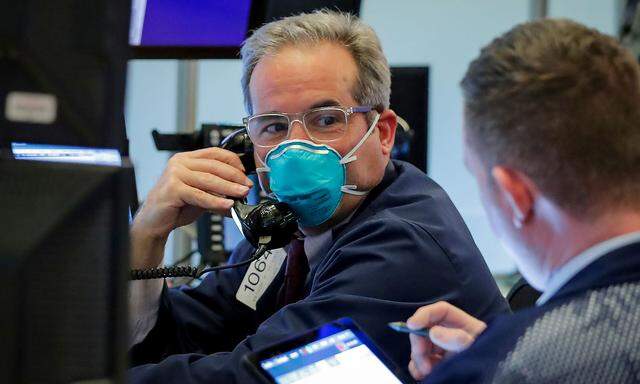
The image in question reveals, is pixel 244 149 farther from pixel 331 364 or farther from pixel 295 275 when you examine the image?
pixel 331 364

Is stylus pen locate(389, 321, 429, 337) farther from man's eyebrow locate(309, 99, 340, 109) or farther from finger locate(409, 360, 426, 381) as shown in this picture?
man's eyebrow locate(309, 99, 340, 109)

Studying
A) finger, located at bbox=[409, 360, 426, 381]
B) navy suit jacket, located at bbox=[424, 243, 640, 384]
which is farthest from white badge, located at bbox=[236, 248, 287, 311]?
navy suit jacket, located at bbox=[424, 243, 640, 384]

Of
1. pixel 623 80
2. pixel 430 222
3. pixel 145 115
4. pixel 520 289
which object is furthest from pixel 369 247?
pixel 145 115

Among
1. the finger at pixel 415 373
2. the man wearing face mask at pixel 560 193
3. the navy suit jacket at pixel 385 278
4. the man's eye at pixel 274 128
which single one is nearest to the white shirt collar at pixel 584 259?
the man wearing face mask at pixel 560 193

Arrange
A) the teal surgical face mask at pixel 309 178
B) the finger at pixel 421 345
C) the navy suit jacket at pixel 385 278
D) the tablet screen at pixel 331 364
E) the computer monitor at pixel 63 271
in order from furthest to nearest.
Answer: the teal surgical face mask at pixel 309 178, the navy suit jacket at pixel 385 278, the finger at pixel 421 345, the tablet screen at pixel 331 364, the computer monitor at pixel 63 271

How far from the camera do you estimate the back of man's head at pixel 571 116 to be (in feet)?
2.97

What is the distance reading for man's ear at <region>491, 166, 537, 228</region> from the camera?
3.13 ft

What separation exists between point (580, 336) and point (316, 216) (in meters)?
0.82

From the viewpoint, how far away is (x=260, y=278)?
1763 millimetres

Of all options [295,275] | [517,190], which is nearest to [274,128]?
[295,275]

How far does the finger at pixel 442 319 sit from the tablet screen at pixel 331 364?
0.07m

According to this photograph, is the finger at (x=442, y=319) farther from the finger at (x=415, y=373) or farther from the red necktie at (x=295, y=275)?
the red necktie at (x=295, y=275)

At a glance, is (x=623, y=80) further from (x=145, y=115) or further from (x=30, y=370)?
(x=145, y=115)

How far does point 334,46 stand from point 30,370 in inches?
42.7
